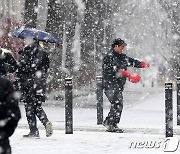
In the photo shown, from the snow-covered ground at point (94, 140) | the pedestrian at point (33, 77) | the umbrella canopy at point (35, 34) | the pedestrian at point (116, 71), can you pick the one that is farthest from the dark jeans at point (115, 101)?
the pedestrian at point (33, 77)

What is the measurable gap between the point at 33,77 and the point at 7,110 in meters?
6.01

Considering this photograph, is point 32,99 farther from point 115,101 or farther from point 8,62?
point 115,101

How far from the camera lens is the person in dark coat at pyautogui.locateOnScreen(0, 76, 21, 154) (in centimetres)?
520

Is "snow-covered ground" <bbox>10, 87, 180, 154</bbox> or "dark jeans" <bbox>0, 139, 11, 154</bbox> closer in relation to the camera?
"dark jeans" <bbox>0, 139, 11, 154</bbox>

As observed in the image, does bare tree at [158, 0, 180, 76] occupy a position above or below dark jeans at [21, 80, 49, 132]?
above

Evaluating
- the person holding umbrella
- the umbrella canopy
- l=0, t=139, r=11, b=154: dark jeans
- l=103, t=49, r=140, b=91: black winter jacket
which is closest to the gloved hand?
l=103, t=49, r=140, b=91: black winter jacket

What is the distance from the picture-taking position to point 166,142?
11000 millimetres

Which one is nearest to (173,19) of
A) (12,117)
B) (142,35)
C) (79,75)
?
(79,75)

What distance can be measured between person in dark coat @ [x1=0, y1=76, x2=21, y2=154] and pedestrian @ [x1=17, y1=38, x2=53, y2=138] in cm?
577

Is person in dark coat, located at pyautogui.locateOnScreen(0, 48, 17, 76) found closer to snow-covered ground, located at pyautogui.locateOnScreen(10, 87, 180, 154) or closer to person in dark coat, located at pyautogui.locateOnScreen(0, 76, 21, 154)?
snow-covered ground, located at pyautogui.locateOnScreen(10, 87, 180, 154)

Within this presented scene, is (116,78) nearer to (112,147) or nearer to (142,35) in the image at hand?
(112,147)

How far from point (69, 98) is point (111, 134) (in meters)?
0.95

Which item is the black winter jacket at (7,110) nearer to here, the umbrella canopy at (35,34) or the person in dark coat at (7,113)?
the person in dark coat at (7,113)

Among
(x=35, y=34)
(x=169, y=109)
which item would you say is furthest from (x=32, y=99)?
(x=169, y=109)
